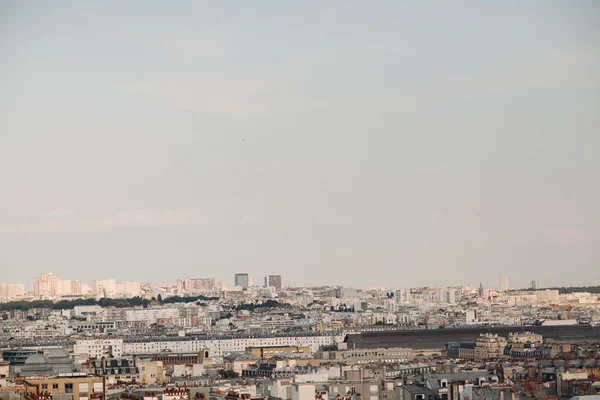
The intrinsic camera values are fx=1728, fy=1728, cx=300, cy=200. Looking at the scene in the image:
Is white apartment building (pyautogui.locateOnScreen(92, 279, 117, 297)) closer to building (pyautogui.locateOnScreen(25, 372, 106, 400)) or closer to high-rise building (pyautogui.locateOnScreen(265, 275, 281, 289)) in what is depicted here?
high-rise building (pyautogui.locateOnScreen(265, 275, 281, 289))

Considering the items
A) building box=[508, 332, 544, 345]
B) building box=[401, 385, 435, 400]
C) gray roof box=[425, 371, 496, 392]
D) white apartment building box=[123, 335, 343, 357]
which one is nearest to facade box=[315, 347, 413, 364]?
building box=[508, 332, 544, 345]

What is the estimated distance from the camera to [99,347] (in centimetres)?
7981

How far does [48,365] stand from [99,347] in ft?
116

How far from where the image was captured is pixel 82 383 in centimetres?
3092

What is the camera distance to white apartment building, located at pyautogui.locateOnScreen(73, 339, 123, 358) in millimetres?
77250

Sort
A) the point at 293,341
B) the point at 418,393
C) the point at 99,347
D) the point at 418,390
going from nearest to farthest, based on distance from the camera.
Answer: the point at 418,393 → the point at 418,390 → the point at 99,347 → the point at 293,341

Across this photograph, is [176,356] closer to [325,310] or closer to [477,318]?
[477,318]

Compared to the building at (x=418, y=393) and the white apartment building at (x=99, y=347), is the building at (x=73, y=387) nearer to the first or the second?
the building at (x=418, y=393)

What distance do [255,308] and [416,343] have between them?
239ft

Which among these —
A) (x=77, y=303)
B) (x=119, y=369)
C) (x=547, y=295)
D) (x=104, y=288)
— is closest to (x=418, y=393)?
(x=119, y=369)

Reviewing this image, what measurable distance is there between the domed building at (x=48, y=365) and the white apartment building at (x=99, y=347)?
28.5 meters

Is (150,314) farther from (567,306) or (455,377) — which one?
(455,377)

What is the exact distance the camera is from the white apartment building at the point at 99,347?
77.2 m

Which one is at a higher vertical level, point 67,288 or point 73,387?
point 67,288
